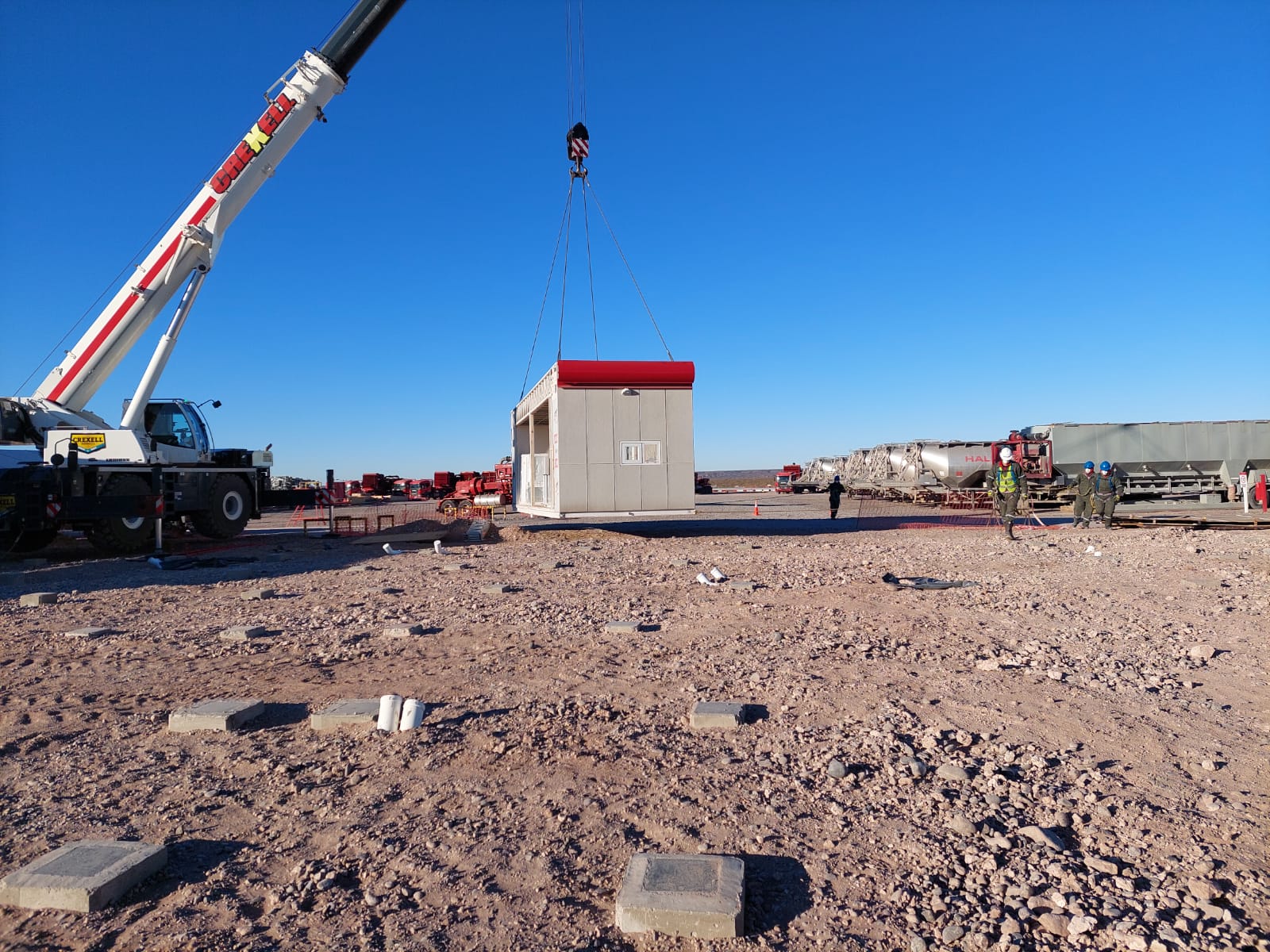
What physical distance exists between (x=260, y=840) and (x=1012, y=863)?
311 centimetres

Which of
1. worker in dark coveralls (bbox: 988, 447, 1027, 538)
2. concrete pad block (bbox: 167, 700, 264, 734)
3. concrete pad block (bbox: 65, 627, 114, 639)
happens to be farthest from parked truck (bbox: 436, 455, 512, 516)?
concrete pad block (bbox: 167, 700, 264, 734)

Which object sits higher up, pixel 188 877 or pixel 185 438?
pixel 185 438

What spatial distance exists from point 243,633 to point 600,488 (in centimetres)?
903

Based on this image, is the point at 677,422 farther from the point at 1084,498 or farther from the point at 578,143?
the point at 1084,498

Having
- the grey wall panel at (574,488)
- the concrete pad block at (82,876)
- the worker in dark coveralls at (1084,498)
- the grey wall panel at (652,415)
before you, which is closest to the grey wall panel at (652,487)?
the grey wall panel at (652,415)

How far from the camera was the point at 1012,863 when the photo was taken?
10.5 ft

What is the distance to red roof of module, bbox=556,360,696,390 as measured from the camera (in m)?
15.7

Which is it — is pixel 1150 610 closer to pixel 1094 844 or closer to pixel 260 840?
pixel 1094 844

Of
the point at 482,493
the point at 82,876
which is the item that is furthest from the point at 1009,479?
the point at 482,493

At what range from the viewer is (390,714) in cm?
482

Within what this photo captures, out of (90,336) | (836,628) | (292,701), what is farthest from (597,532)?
(292,701)

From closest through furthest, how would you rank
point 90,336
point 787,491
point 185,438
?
1. point 90,336
2. point 185,438
3. point 787,491

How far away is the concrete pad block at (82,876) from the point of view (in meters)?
2.92

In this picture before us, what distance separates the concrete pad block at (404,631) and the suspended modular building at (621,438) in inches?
318
